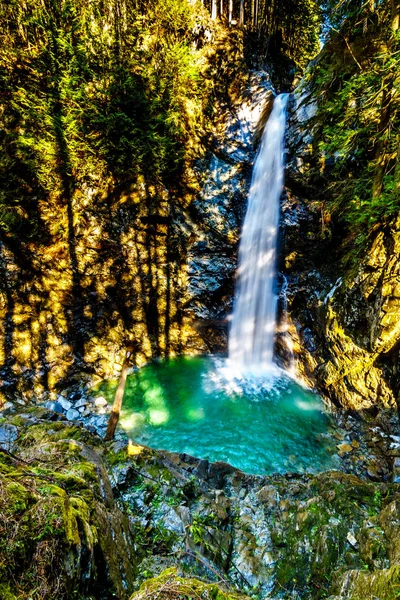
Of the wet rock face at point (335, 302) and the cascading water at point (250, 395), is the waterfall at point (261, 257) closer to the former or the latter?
the cascading water at point (250, 395)

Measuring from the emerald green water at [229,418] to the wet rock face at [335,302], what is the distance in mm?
1068

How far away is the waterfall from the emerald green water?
127 centimetres

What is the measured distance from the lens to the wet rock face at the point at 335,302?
6.00 m

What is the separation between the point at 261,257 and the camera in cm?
998

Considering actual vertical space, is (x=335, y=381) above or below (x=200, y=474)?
above

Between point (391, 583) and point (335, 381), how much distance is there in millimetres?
6110

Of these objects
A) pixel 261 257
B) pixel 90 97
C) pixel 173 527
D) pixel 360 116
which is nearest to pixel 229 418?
pixel 173 527

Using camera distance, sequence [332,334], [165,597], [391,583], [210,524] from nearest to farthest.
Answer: [165,597]
[391,583]
[210,524]
[332,334]

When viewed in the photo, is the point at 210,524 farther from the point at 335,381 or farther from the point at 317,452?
the point at 335,381

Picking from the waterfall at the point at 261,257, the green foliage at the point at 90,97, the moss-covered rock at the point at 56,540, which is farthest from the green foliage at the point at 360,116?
the moss-covered rock at the point at 56,540

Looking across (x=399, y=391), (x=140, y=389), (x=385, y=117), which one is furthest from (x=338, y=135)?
(x=140, y=389)

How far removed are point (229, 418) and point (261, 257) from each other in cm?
554

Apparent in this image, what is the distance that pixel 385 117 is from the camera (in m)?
5.88

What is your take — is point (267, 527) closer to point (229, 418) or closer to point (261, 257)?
point (229, 418)
